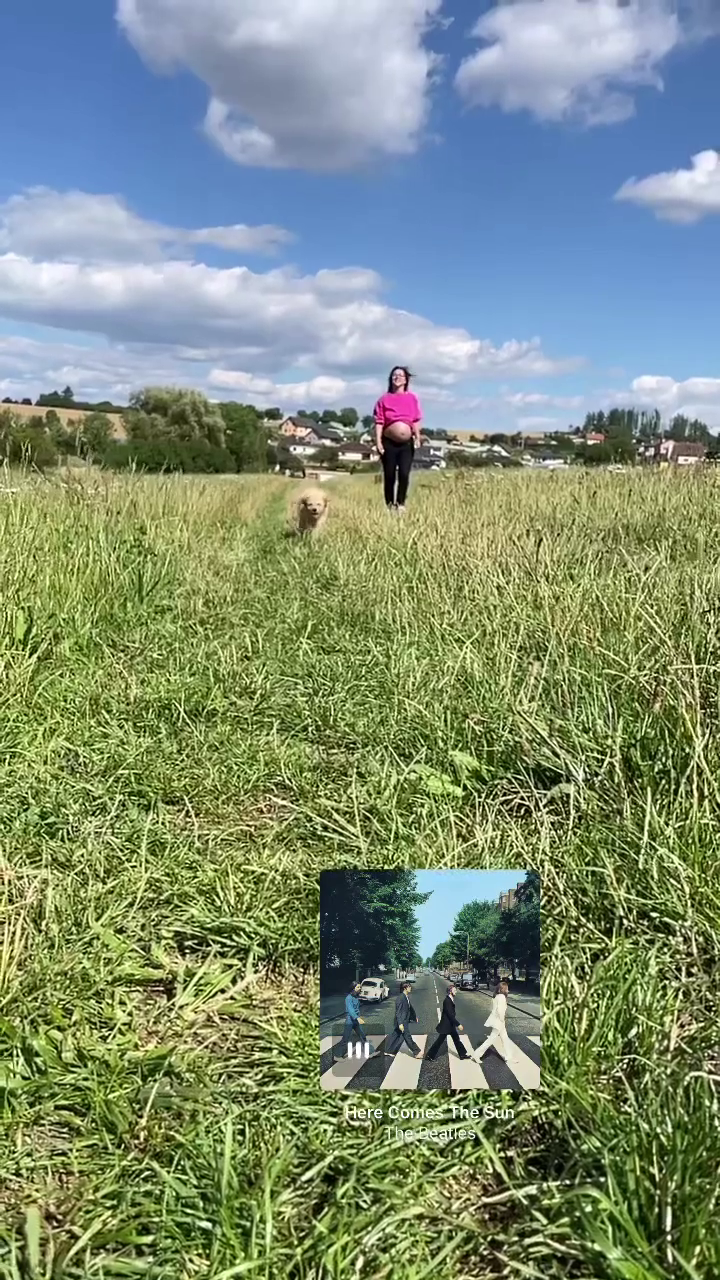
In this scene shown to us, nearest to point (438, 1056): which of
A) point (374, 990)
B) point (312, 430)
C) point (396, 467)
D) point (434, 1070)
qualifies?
point (434, 1070)

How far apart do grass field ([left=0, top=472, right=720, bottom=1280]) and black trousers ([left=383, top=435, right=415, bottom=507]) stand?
461 cm

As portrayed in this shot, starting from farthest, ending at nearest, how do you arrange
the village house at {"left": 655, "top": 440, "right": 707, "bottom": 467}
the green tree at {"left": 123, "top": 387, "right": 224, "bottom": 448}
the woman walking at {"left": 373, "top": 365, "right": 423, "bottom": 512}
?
1. the green tree at {"left": 123, "top": 387, "right": 224, "bottom": 448}
2. the woman walking at {"left": 373, "top": 365, "right": 423, "bottom": 512}
3. the village house at {"left": 655, "top": 440, "right": 707, "bottom": 467}

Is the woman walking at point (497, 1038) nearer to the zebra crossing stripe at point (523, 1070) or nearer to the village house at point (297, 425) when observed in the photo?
the zebra crossing stripe at point (523, 1070)

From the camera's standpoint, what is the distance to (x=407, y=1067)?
49.8 inches

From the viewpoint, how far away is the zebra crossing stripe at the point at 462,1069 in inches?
50.0

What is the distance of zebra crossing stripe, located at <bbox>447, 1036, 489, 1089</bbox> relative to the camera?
1.27m

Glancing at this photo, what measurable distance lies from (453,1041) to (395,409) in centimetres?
793

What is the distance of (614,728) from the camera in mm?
2330

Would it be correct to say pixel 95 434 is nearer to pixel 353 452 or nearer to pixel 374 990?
pixel 374 990

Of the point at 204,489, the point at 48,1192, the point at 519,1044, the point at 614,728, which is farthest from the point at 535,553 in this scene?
the point at 204,489

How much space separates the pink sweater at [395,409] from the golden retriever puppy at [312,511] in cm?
101

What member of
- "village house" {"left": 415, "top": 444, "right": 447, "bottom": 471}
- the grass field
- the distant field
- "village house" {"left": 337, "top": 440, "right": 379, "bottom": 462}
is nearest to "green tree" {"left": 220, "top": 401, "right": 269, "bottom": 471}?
"village house" {"left": 337, "top": 440, "right": 379, "bottom": 462}

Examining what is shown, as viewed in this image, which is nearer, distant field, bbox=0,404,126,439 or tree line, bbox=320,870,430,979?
tree line, bbox=320,870,430,979

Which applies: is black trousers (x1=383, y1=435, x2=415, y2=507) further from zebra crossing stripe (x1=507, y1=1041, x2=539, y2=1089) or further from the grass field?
zebra crossing stripe (x1=507, y1=1041, x2=539, y2=1089)
